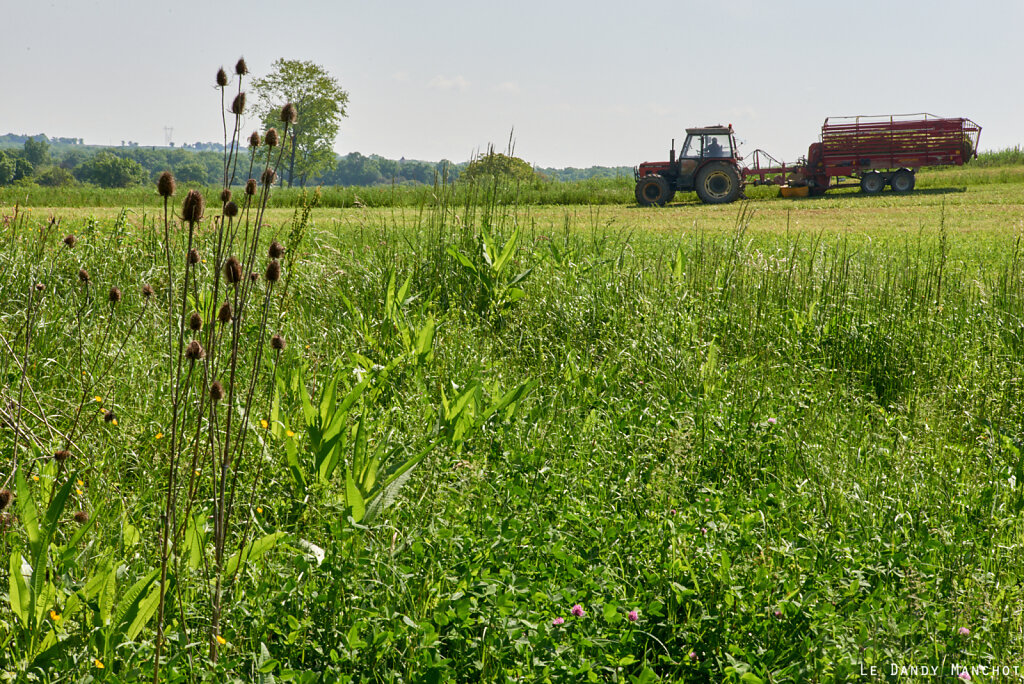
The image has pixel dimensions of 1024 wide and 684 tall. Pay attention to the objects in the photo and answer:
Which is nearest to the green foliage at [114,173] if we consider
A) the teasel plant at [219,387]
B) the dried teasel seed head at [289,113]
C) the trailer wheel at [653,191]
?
the trailer wheel at [653,191]

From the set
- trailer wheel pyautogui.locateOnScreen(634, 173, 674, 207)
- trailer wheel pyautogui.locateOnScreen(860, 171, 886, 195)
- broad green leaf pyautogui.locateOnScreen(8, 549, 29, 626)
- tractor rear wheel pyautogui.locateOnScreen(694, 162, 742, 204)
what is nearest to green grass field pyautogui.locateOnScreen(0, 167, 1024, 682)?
broad green leaf pyautogui.locateOnScreen(8, 549, 29, 626)

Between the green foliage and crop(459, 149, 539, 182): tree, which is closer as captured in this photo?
crop(459, 149, 539, 182): tree

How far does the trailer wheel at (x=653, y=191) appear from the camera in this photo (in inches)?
800

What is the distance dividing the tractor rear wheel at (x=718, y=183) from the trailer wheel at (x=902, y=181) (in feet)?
18.6

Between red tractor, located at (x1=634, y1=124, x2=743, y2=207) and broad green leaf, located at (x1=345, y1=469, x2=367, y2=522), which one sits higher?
red tractor, located at (x1=634, y1=124, x2=743, y2=207)

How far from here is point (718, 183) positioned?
2050 centimetres

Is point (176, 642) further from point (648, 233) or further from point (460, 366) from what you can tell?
point (648, 233)

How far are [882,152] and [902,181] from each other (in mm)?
Answer: 1087

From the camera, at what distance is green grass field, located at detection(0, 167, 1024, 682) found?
1.81 m

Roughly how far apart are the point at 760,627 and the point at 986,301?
391 cm

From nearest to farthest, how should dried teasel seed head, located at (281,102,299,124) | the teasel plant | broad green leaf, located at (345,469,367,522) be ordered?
the teasel plant
dried teasel seed head, located at (281,102,299,124)
broad green leaf, located at (345,469,367,522)

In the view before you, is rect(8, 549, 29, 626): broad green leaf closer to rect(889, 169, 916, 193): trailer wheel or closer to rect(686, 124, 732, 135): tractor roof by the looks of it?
rect(686, 124, 732, 135): tractor roof

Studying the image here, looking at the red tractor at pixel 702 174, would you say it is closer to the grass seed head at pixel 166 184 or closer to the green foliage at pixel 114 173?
the grass seed head at pixel 166 184

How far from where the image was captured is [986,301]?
477 centimetres
